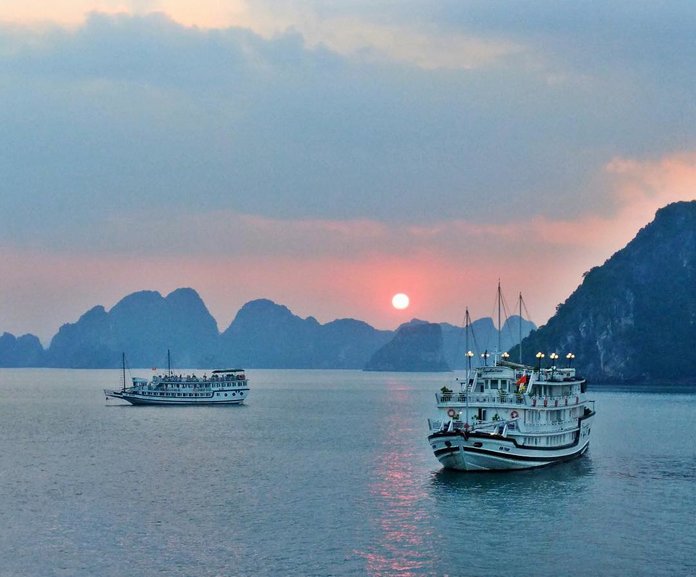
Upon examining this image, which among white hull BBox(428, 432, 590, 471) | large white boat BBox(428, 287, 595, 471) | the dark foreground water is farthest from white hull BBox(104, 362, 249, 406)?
white hull BBox(428, 432, 590, 471)

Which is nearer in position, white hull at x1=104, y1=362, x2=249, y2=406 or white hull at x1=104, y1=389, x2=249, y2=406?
white hull at x1=104, y1=389, x2=249, y2=406

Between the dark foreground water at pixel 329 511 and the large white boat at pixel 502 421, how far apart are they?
1709 millimetres

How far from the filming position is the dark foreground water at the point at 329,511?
54.1 meters

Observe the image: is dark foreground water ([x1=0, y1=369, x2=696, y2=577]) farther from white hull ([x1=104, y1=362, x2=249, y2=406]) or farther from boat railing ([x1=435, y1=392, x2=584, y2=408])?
white hull ([x1=104, y1=362, x2=249, y2=406])

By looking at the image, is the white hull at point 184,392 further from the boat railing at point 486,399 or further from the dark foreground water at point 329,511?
the boat railing at point 486,399

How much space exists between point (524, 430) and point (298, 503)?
75.3ft

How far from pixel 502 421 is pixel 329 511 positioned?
21212mm

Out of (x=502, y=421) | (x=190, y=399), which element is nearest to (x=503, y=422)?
(x=502, y=421)

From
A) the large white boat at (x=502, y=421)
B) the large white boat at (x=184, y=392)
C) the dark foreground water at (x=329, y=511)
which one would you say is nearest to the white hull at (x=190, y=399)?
the large white boat at (x=184, y=392)

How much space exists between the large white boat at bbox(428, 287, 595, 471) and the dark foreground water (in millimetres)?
1709

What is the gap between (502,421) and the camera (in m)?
83.8

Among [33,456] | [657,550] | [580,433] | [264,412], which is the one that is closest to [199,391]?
[264,412]

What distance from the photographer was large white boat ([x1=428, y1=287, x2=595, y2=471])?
3192 inches

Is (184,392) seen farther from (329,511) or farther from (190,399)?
(329,511)
